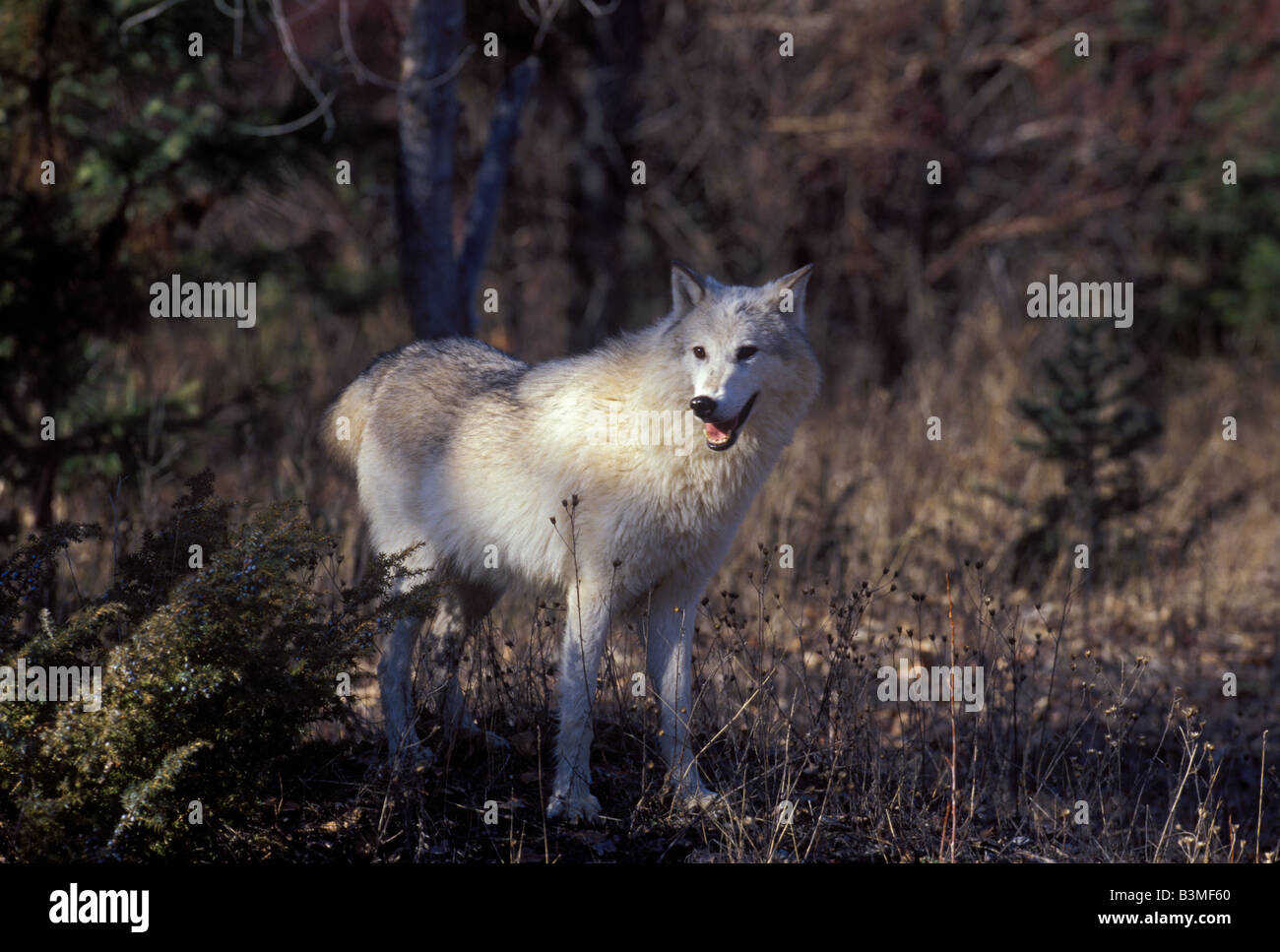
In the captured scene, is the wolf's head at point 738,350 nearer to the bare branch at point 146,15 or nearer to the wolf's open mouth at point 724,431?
the wolf's open mouth at point 724,431

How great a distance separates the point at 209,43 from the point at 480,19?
190cm

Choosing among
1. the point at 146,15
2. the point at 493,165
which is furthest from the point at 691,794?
the point at 146,15

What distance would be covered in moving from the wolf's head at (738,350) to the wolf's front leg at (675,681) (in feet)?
2.72

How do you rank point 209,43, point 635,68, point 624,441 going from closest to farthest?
point 624,441 → point 209,43 → point 635,68

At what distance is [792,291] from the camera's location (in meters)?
5.07

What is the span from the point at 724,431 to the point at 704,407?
18 centimetres

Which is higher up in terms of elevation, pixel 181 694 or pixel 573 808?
pixel 181 694

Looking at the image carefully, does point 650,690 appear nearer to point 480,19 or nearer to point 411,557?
point 411,557

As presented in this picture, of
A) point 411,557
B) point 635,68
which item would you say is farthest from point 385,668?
point 635,68

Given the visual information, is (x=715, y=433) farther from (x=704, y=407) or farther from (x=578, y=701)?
(x=578, y=701)

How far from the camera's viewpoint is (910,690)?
6.03 meters

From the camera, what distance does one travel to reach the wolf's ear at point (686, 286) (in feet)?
16.4

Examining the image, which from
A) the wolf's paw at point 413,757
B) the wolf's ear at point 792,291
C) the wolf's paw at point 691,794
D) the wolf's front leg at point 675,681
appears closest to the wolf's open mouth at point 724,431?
the wolf's ear at point 792,291

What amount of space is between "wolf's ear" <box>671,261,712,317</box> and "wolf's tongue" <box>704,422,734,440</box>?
62 centimetres
